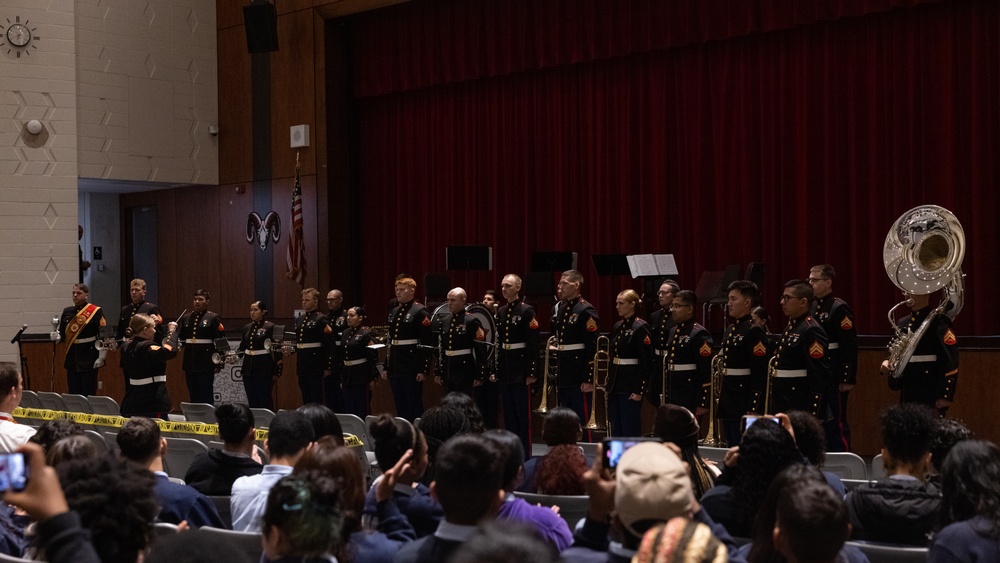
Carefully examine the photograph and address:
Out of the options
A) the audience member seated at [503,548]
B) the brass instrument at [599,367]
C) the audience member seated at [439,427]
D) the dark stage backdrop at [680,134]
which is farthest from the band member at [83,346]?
the audience member seated at [503,548]

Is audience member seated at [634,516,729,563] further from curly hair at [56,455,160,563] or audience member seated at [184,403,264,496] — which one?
audience member seated at [184,403,264,496]

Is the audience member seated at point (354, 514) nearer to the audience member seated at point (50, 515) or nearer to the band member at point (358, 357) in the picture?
the audience member seated at point (50, 515)

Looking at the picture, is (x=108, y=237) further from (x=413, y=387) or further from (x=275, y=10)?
(x=413, y=387)

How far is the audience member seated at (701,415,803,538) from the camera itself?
11.2 ft

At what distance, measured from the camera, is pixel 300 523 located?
245 centimetres

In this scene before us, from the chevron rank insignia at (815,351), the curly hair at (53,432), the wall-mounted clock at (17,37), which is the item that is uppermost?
the wall-mounted clock at (17,37)

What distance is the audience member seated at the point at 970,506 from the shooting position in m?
2.86

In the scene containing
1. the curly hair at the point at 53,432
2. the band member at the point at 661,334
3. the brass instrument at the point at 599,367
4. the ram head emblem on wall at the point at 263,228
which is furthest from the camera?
the ram head emblem on wall at the point at 263,228

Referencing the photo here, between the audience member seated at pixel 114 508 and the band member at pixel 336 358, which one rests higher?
the audience member seated at pixel 114 508

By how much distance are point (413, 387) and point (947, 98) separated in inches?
225

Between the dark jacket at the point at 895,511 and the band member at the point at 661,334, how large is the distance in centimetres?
479

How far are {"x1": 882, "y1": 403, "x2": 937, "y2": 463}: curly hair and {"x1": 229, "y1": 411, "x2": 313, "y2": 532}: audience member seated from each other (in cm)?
201

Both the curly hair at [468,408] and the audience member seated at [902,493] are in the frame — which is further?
the curly hair at [468,408]

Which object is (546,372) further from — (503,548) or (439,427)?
(503,548)
